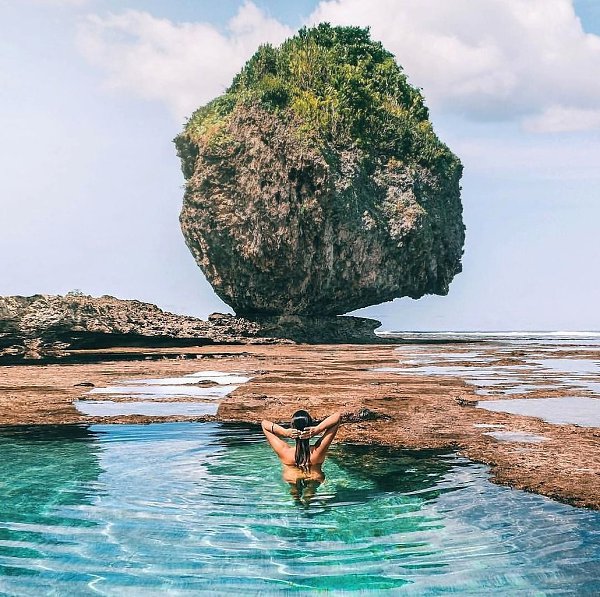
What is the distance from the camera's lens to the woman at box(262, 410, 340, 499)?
946 centimetres

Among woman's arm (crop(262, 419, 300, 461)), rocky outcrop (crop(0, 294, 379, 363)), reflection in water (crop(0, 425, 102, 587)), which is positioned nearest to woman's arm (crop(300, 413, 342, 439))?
woman's arm (crop(262, 419, 300, 461))

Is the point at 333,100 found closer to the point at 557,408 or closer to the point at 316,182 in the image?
the point at 316,182

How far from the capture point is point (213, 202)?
2103 inches

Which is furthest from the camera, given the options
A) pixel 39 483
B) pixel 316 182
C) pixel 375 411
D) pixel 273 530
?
pixel 316 182

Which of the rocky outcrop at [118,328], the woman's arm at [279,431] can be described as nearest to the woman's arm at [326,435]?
the woman's arm at [279,431]

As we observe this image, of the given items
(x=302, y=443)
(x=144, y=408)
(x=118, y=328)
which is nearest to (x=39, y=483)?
(x=302, y=443)

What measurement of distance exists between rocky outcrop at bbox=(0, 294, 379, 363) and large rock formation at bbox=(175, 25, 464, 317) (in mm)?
1990

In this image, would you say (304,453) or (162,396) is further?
(162,396)

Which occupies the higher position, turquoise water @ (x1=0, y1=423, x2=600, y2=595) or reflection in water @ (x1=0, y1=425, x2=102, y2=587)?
reflection in water @ (x1=0, y1=425, x2=102, y2=587)

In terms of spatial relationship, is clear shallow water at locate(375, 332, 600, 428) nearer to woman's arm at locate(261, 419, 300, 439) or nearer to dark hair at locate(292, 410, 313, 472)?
dark hair at locate(292, 410, 313, 472)

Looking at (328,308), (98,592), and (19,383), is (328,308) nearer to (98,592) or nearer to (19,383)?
(19,383)

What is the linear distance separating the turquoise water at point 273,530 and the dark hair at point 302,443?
0.44m

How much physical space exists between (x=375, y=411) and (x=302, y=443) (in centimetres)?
631

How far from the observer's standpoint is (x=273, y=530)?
7.63m
